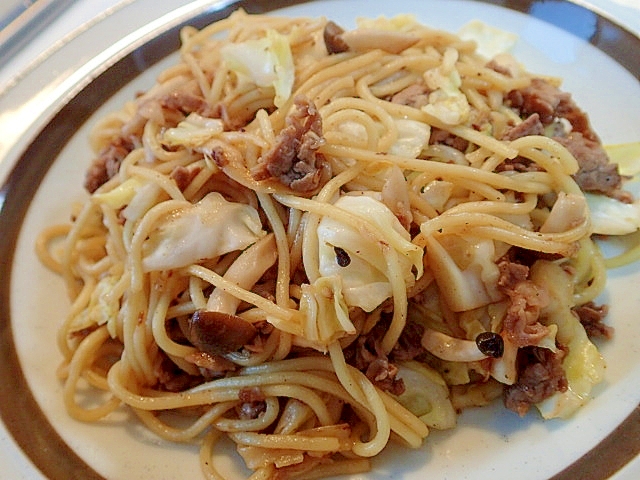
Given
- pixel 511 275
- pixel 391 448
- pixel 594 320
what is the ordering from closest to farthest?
pixel 511 275 < pixel 391 448 < pixel 594 320

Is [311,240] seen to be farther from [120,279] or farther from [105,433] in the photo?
[105,433]

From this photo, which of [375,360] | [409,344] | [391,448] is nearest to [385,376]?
[375,360]

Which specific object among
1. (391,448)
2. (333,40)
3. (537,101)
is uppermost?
(333,40)

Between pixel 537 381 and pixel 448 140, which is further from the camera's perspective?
pixel 448 140

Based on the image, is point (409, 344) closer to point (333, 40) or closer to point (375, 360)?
point (375, 360)

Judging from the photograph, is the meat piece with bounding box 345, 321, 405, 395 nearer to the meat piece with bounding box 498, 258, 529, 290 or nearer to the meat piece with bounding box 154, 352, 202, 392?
the meat piece with bounding box 498, 258, 529, 290
